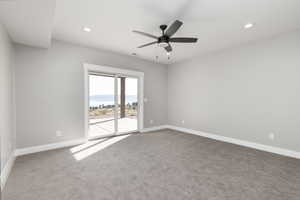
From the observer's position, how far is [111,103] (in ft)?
14.7

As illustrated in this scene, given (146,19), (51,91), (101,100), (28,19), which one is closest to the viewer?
(28,19)

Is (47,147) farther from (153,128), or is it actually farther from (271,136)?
(271,136)

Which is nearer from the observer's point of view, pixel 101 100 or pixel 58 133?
pixel 58 133

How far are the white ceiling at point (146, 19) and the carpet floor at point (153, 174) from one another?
2.45 metres

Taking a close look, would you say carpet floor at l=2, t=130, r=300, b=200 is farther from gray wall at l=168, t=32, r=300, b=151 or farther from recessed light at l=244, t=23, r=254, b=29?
recessed light at l=244, t=23, r=254, b=29

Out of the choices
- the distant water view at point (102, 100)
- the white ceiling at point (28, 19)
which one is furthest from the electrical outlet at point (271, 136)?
the white ceiling at point (28, 19)

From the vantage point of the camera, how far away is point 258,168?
94.7 inches

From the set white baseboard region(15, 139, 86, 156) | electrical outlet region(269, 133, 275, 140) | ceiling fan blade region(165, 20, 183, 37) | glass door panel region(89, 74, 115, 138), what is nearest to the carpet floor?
white baseboard region(15, 139, 86, 156)

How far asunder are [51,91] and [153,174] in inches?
119

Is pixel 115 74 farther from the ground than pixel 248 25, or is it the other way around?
pixel 248 25

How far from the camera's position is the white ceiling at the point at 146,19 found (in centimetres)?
205

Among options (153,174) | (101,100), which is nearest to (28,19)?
(101,100)

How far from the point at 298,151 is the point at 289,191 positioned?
162cm

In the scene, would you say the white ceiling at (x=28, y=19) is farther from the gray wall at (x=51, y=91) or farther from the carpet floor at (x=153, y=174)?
the carpet floor at (x=153, y=174)
